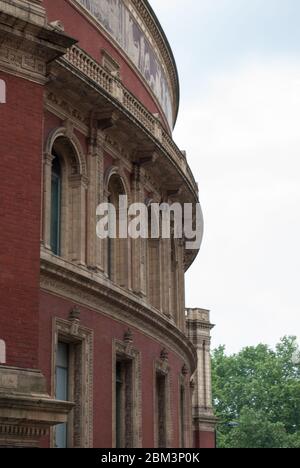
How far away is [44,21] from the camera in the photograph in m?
20.7

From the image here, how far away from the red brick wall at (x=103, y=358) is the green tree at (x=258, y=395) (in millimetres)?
44553

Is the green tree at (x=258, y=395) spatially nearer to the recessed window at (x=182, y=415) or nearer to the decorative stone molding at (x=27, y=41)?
the recessed window at (x=182, y=415)

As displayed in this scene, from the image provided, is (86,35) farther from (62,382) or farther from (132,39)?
(62,382)

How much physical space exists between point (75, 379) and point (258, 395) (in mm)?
60547

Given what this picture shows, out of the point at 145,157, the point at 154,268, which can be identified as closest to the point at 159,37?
the point at 145,157

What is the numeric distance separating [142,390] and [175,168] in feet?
23.5

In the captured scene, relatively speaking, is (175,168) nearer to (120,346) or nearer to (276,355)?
(120,346)

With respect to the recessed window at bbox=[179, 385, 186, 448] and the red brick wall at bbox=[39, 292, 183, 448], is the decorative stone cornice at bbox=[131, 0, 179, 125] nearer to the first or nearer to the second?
the red brick wall at bbox=[39, 292, 183, 448]

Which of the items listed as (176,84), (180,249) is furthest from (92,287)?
(176,84)

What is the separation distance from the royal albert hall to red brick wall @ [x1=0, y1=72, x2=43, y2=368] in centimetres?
3

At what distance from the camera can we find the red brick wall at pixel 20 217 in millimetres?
19125

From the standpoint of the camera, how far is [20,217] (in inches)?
779

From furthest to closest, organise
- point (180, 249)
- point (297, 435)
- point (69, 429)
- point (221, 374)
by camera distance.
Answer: point (221, 374) < point (297, 435) < point (180, 249) < point (69, 429)
